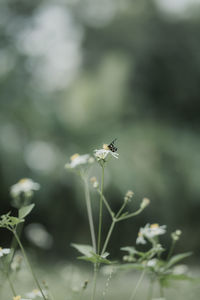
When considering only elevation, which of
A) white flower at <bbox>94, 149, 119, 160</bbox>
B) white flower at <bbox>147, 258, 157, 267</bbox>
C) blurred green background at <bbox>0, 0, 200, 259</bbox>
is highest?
blurred green background at <bbox>0, 0, 200, 259</bbox>

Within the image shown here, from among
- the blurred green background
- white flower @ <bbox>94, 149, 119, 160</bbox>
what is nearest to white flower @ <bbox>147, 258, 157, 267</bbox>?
white flower @ <bbox>94, 149, 119, 160</bbox>

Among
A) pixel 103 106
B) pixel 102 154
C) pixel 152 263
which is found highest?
pixel 103 106

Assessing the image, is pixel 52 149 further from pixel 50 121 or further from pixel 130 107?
pixel 130 107

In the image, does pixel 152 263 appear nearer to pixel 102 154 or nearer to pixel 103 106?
pixel 102 154

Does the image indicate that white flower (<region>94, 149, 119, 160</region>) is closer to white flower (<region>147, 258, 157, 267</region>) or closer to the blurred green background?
white flower (<region>147, 258, 157, 267</region>)

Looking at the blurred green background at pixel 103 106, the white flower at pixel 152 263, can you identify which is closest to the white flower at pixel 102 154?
the white flower at pixel 152 263

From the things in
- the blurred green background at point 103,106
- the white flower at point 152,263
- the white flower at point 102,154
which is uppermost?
the blurred green background at point 103,106

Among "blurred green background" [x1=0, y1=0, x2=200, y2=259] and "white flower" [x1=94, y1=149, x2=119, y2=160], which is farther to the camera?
"blurred green background" [x1=0, y1=0, x2=200, y2=259]

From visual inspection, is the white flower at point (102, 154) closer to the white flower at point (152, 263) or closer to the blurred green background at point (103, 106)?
the white flower at point (152, 263)

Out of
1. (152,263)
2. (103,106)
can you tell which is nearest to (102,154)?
(152,263)
